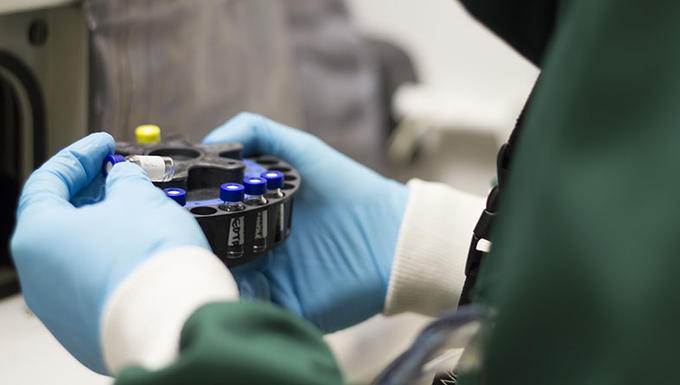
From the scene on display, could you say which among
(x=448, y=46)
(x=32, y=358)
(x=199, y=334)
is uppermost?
(x=448, y=46)

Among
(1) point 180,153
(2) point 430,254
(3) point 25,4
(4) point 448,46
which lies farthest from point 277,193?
(4) point 448,46

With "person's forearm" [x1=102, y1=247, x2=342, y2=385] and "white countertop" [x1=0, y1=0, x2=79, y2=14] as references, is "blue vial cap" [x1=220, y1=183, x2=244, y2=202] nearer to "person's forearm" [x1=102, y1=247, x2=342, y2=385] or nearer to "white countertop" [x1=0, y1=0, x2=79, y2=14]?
"person's forearm" [x1=102, y1=247, x2=342, y2=385]

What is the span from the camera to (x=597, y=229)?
29 cm

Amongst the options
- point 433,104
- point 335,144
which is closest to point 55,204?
point 335,144

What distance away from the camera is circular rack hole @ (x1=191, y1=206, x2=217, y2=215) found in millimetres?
479

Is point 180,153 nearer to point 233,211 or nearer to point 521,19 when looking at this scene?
point 233,211

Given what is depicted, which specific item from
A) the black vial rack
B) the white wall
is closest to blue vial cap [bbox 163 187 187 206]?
the black vial rack

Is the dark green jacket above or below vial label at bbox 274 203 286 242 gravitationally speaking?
above

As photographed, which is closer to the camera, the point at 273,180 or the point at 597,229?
the point at 597,229

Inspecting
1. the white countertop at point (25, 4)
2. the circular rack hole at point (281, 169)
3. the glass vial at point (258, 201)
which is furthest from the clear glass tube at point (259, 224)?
the white countertop at point (25, 4)

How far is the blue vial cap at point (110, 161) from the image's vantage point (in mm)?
509

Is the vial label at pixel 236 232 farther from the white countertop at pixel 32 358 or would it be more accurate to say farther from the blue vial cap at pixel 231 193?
the white countertop at pixel 32 358

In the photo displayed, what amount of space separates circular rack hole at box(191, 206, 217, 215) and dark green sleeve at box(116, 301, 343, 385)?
181 millimetres

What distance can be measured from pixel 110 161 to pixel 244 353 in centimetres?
30
